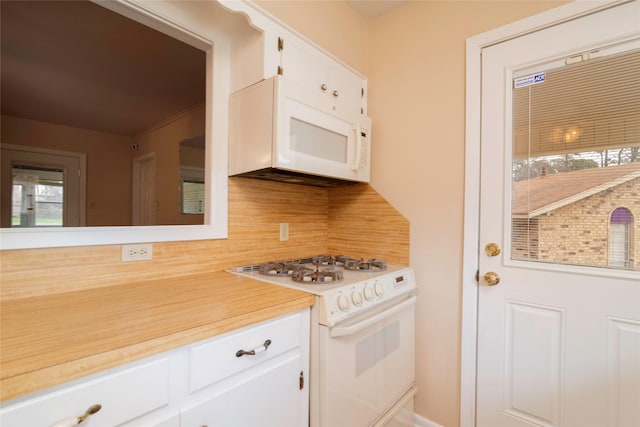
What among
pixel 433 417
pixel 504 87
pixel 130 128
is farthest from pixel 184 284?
pixel 130 128

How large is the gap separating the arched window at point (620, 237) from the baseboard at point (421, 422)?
3.99ft

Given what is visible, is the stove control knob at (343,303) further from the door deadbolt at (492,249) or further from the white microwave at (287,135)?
the door deadbolt at (492,249)

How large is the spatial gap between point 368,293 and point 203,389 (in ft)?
2.39

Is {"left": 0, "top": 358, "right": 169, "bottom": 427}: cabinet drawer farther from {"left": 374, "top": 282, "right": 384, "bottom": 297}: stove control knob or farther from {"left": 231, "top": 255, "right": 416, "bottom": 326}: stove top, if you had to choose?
{"left": 374, "top": 282, "right": 384, "bottom": 297}: stove control knob

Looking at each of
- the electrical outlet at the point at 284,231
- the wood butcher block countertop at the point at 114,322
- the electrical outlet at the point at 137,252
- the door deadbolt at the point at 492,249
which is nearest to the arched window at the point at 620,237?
the door deadbolt at the point at 492,249

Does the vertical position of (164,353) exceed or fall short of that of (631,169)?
it falls short

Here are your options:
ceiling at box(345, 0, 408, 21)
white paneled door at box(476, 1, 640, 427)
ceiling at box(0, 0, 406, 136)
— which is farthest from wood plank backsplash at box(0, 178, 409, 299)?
ceiling at box(0, 0, 406, 136)

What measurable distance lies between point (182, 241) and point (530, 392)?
5.94ft

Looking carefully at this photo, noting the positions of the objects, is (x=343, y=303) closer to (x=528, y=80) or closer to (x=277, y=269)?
(x=277, y=269)

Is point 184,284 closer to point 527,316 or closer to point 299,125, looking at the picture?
point 299,125

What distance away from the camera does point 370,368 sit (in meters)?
1.30

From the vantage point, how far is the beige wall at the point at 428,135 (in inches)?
62.4

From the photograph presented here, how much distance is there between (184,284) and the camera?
1.22m

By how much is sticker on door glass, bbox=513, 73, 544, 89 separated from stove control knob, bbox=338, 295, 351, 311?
134 cm
